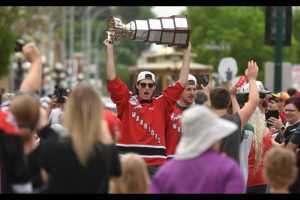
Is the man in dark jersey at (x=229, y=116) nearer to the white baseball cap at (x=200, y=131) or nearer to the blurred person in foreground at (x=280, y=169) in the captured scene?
the blurred person in foreground at (x=280, y=169)

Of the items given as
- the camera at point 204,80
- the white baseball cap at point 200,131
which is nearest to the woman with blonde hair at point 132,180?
the white baseball cap at point 200,131

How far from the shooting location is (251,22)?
63.0m

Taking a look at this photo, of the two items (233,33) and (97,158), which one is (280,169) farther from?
(233,33)

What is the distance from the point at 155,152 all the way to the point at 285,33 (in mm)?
14736

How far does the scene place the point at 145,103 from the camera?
433 inches

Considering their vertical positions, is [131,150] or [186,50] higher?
[186,50]

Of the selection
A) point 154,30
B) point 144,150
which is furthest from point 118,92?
point 154,30

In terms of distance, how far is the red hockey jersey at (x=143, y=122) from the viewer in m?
10.8

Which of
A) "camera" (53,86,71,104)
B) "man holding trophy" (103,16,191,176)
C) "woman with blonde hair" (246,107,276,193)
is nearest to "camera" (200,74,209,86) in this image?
"man holding trophy" (103,16,191,176)

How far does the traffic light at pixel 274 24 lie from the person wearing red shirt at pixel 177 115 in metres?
13.6

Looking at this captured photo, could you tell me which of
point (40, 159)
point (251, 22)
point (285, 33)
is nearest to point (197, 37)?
point (251, 22)

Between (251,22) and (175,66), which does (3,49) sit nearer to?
(175,66)

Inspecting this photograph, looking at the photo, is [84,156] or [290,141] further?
[290,141]

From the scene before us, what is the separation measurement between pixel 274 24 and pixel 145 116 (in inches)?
588
